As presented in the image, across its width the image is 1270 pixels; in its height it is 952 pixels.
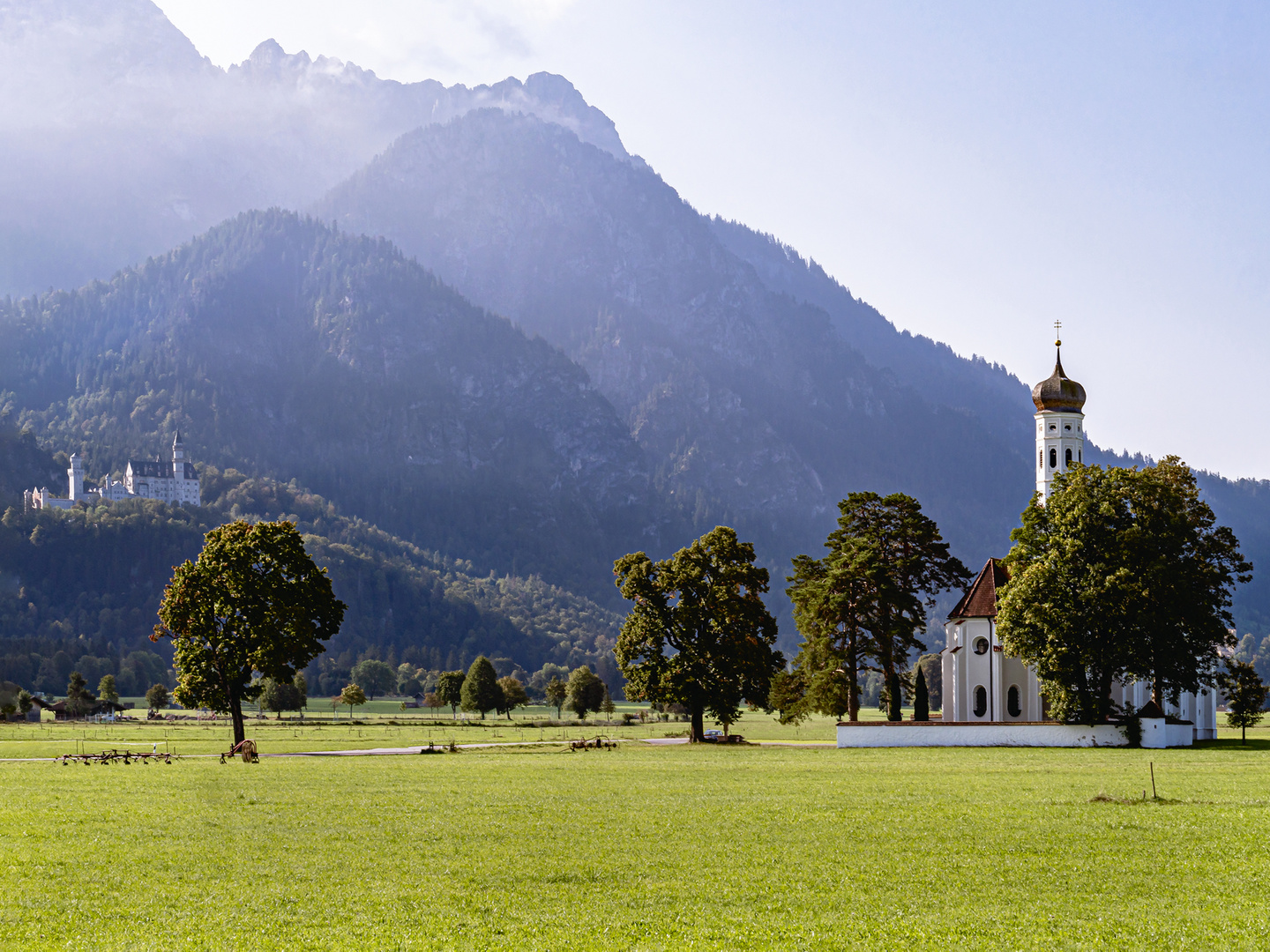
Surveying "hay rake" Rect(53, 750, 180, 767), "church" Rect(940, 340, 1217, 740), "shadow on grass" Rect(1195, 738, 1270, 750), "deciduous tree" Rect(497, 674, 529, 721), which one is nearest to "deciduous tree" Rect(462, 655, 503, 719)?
"deciduous tree" Rect(497, 674, 529, 721)

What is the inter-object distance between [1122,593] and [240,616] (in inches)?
1768

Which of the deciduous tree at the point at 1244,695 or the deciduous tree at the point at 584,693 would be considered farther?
the deciduous tree at the point at 584,693

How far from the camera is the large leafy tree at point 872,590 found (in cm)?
7944

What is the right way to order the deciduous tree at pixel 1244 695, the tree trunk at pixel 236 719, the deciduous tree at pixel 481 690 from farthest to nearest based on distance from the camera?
the deciduous tree at pixel 481 690, the deciduous tree at pixel 1244 695, the tree trunk at pixel 236 719

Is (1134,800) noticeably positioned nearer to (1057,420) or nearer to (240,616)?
(240,616)

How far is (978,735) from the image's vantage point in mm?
69562

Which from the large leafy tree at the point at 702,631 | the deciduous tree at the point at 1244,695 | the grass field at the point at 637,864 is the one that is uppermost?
the large leafy tree at the point at 702,631

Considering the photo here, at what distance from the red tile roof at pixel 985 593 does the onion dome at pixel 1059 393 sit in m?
18.3

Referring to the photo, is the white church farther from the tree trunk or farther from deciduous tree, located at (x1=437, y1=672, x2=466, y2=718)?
deciduous tree, located at (x1=437, y1=672, x2=466, y2=718)

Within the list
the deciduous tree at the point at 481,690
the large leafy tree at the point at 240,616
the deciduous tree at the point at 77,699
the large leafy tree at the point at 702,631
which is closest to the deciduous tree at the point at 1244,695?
the large leafy tree at the point at 702,631

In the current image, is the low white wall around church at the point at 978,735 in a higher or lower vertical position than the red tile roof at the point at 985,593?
lower

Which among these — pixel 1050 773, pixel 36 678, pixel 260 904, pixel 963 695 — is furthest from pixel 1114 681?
pixel 36 678

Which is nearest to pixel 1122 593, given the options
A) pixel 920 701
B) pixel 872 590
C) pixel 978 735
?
pixel 978 735

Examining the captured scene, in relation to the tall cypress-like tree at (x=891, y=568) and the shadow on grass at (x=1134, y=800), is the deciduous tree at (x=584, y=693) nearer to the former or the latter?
the tall cypress-like tree at (x=891, y=568)
